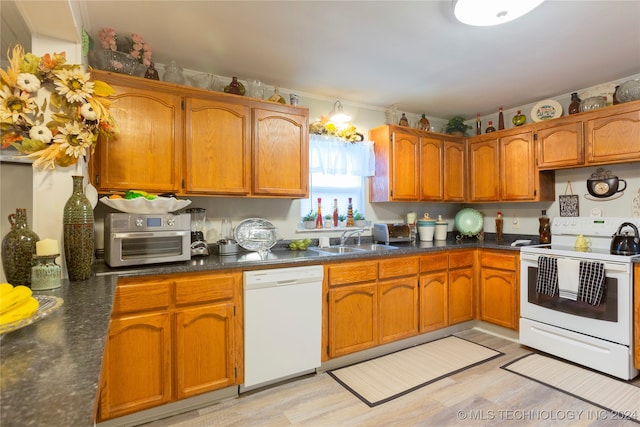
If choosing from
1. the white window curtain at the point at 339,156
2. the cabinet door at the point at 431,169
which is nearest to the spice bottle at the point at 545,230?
the cabinet door at the point at 431,169

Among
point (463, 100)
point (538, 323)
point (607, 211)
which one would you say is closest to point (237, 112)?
point (463, 100)

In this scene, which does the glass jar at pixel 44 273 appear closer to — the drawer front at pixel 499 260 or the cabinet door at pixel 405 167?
the cabinet door at pixel 405 167

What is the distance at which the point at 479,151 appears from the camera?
12.7 feet

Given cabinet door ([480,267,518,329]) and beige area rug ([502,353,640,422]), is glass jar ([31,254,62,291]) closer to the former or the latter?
beige area rug ([502,353,640,422])

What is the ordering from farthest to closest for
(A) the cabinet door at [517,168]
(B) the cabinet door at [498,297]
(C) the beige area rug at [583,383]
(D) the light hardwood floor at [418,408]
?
(A) the cabinet door at [517,168], (B) the cabinet door at [498,297], (C) the beige area rug at [583,383], (D) the light hardwood floor at [418,408]

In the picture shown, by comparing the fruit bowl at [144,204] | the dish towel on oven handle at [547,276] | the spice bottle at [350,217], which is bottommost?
the dish towel on oven handle at [547,276]

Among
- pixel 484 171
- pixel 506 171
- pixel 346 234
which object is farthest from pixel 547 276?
pixel 346 234

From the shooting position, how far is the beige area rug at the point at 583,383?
2.09m

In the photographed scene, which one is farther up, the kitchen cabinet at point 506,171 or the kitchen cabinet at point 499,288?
the kitchen cabinet at point 506,171

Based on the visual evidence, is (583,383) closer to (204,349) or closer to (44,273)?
(204,349)

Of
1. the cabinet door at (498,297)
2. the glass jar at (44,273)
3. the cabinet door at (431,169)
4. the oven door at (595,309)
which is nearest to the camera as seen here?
the glass jar at (44,273)

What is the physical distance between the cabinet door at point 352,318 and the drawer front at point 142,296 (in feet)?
3.84

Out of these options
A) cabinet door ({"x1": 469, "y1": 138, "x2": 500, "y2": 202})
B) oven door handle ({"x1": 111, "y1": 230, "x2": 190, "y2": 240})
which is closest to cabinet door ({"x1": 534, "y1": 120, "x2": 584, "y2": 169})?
cabinet door ({"x1": 469, "y1": 138, "x2": 500, "y2": 202})

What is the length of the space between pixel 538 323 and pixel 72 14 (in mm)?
3820
